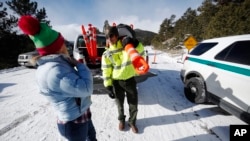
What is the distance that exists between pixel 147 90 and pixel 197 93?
173cm

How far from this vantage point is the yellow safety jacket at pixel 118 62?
8.86ft

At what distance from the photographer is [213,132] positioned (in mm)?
2994

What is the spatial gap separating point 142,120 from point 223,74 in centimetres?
202

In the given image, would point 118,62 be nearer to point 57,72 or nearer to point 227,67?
point 57,72

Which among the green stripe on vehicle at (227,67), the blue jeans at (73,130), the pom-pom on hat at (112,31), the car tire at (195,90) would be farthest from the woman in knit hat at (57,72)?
the car tire at (195,90)

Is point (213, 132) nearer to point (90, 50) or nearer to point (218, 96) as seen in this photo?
point (218, 96)

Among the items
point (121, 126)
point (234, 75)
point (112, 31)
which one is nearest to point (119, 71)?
point (112, 31)

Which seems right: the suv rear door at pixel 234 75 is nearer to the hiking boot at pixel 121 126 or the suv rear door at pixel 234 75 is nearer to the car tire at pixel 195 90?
the car tire at pixel 195 90

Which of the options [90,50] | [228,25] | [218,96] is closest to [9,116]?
[90,50]

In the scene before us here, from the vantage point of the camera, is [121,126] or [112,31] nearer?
[112,31]

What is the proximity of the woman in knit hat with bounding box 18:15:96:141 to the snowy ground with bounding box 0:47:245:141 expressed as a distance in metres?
1.60

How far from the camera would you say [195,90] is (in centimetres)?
413

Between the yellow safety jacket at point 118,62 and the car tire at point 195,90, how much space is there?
2.05 m

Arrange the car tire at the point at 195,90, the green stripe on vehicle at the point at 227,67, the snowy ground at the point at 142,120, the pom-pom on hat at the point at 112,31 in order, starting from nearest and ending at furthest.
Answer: the pom-pom on hat at the point at 112,31 → the green stripe on vehicle at the point at 227,67 → the snowy ground at the point at 142,120 → the car tire at the point at 195,90
